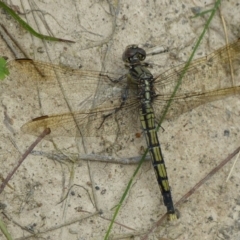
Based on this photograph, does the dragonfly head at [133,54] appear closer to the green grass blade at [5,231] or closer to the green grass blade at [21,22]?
the green grass blade at [21,22]

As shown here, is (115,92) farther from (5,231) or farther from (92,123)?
(5,231)

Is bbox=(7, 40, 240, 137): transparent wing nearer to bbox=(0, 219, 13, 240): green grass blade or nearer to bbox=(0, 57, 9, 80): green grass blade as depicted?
bbox=(0, 57, 9, 80): green grass blade

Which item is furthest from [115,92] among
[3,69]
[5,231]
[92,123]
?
[5,231]

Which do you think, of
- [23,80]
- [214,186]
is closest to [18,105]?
[23,80]

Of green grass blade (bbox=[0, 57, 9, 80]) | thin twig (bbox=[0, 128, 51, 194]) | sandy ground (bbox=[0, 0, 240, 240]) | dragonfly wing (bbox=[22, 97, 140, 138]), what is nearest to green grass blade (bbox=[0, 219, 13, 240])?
sandy ground (bbox=[0, 0, 240, 240])

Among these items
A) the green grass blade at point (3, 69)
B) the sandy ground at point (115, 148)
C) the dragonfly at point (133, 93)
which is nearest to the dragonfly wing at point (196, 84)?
the dragonfly at point (133, 93)

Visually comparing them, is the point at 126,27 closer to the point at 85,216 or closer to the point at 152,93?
the point at 152,93

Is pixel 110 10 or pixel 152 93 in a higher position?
pixel 110 10
